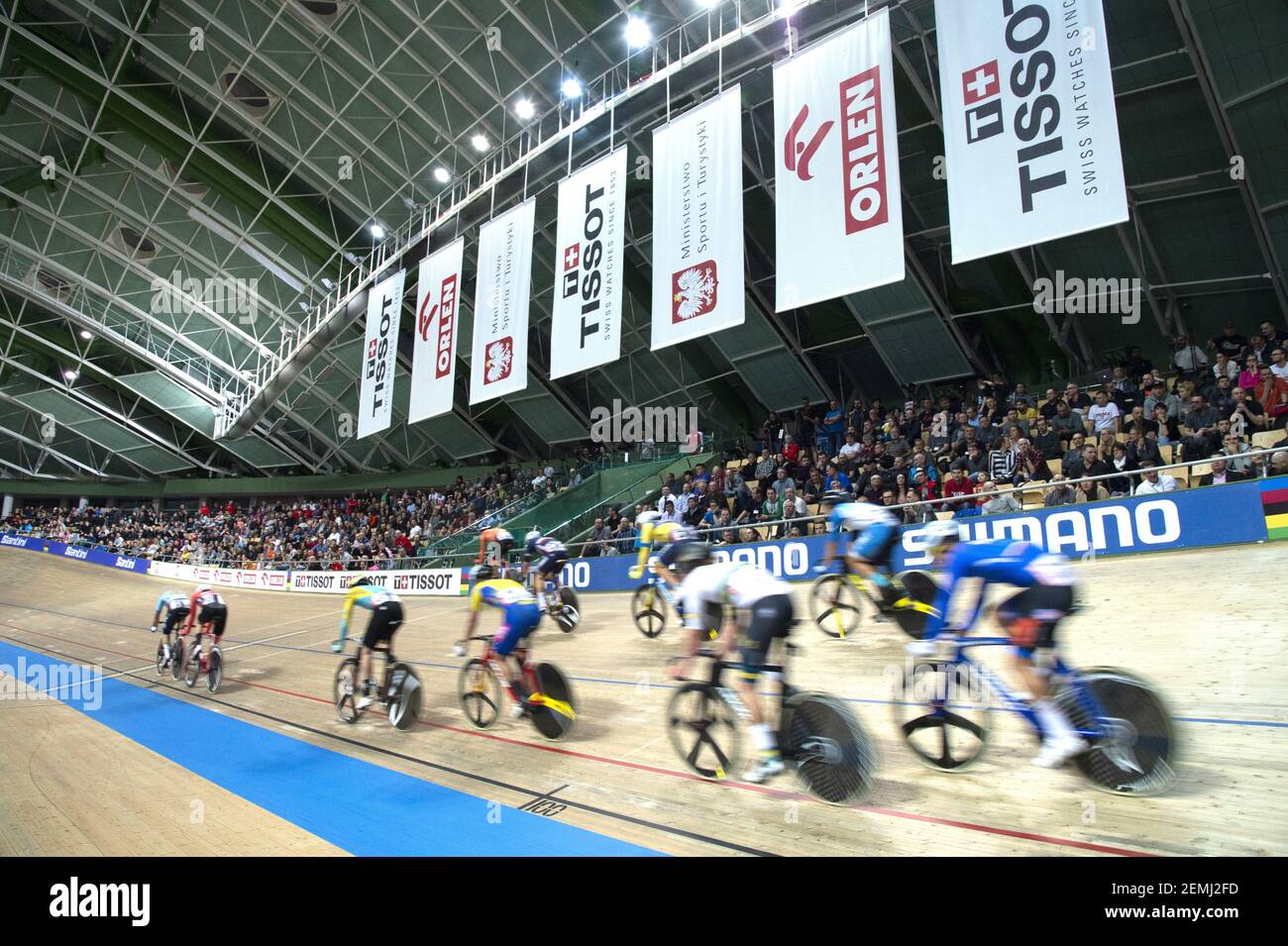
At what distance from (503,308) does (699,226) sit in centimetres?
537

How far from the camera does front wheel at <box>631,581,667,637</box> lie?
30.2 ft

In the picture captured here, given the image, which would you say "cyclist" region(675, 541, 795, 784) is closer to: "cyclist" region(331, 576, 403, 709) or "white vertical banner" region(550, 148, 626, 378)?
"cyclist" region(331, 576, 403, 709)

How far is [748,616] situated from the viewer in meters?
4.30

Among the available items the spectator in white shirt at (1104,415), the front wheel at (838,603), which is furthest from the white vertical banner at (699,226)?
the spectator in white shirt at (1104,415)

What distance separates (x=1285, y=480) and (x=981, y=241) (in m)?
4.10

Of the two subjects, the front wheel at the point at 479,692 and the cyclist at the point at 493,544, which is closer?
the front wheel at the point at 479,692

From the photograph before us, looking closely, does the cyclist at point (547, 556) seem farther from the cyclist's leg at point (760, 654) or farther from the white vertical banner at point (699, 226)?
the cyclist's leg at point (760, 654)

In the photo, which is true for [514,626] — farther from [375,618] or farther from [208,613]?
[208,613]

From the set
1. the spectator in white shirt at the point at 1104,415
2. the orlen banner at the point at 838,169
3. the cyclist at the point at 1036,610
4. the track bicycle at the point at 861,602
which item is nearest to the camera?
the cyclist at the point at 1036,610

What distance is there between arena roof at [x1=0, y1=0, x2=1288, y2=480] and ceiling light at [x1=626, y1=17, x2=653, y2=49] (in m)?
0.68

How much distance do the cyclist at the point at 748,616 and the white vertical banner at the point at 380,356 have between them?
15314mm

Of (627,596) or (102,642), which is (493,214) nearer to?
(627,596)

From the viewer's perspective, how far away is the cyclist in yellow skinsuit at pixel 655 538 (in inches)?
314
